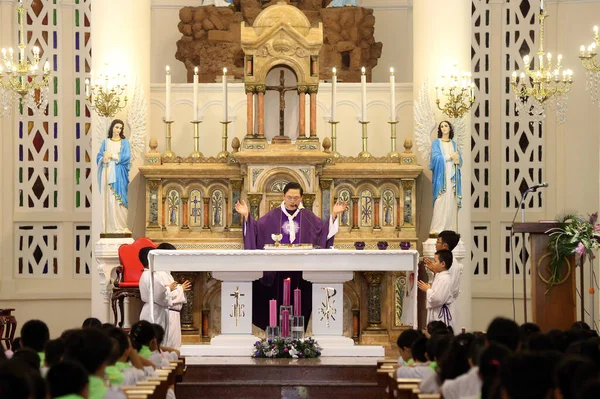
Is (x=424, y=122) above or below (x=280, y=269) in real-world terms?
above

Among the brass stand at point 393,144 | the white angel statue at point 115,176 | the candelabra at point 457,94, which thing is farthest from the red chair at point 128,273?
the candelabra at point 457,94

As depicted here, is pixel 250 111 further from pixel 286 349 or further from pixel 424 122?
pixel 286 349

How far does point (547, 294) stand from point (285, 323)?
2.85 metres

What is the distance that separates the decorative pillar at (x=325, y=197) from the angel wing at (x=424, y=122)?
134 cm

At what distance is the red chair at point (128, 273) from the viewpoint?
14367mm

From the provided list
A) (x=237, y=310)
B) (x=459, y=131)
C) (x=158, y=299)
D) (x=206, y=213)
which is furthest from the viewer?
(x=459, y=131)

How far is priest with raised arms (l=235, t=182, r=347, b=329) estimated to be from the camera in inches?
552

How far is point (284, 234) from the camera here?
14172 mm

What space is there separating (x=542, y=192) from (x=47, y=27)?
26.2 feet

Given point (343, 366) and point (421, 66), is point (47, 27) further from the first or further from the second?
point (343, 366)

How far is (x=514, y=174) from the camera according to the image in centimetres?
1738

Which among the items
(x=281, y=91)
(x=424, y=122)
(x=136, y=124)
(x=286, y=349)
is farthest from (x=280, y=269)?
(x=136, y=124)

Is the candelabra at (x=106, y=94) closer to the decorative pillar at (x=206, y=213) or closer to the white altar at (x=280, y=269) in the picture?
the decorative pillar at (x=206, y=213)

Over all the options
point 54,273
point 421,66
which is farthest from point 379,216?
point 54,273
